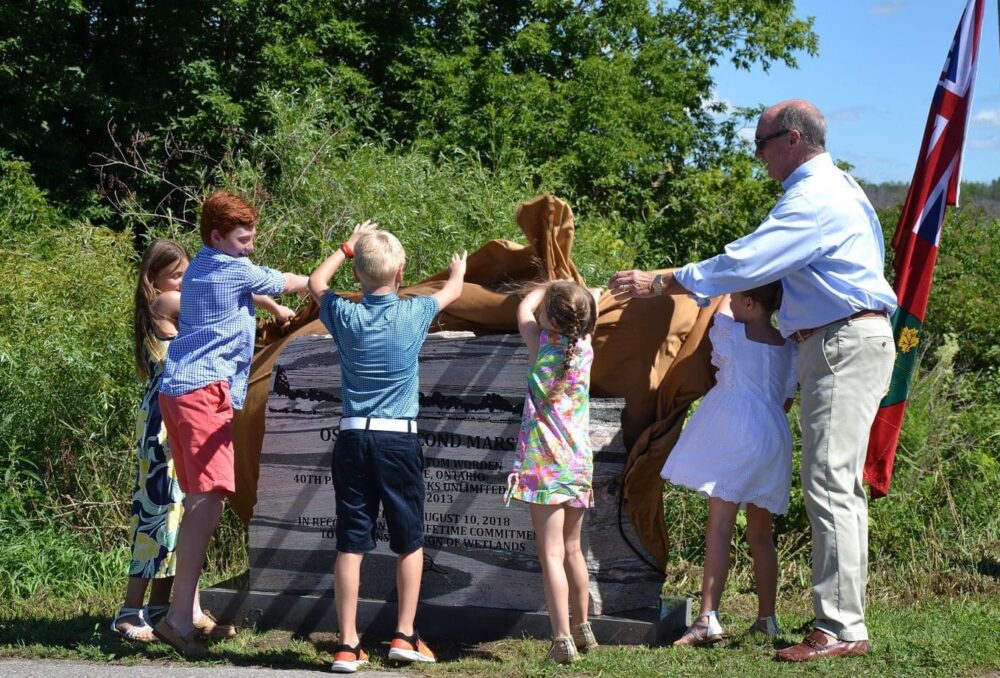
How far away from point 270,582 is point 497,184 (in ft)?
15.8

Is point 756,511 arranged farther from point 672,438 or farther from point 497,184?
point 497,184

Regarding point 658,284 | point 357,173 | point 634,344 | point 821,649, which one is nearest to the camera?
point 821,649

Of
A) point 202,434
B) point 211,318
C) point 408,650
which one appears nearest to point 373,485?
point 408,650

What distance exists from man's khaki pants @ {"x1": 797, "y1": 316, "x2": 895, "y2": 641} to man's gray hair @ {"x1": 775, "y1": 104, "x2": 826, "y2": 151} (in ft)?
2.35

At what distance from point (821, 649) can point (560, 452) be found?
1184 millimetres

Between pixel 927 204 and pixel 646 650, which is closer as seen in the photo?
pixel 646 650

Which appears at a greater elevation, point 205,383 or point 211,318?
point 211,318

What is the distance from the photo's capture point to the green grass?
13.4 ft

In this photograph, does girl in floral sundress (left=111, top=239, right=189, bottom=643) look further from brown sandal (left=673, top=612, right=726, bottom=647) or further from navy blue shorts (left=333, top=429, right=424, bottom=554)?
brown sandal (left=673, top=612, right=726, bottom=647)

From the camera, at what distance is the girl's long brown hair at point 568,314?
4.31m

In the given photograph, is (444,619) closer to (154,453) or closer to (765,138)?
(154,453)

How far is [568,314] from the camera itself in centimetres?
431

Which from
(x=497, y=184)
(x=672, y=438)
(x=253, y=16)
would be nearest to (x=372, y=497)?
(x=672, y=438)

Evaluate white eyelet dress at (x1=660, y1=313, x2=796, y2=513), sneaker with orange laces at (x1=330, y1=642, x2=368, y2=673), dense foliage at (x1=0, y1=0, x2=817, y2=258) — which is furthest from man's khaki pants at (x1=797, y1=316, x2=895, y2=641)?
dense foliage at (x1=0, y1=0, x2=817, y2=258)
